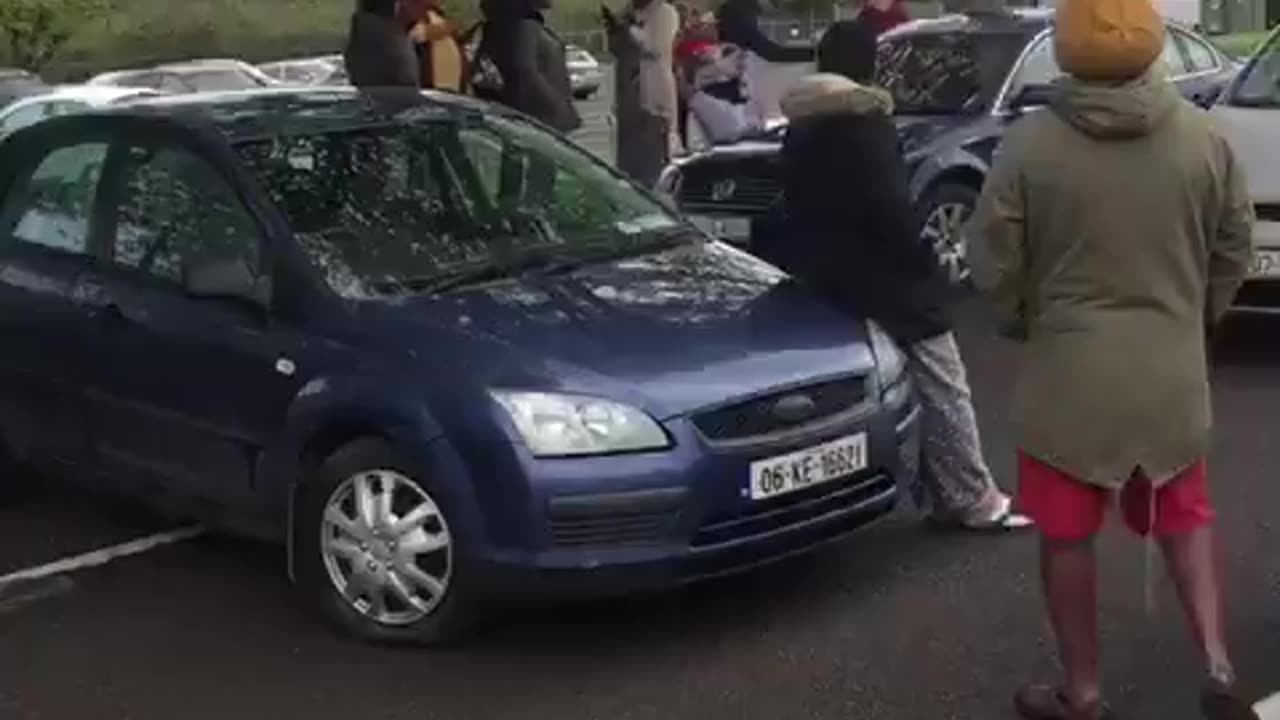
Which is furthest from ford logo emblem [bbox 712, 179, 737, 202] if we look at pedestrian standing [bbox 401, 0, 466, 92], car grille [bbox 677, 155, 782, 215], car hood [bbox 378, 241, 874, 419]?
car hood [bbox 378, 241, 874, 419]

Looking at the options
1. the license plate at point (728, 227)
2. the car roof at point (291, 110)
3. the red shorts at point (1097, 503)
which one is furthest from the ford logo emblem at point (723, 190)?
the red shorts at point (1097, 503)

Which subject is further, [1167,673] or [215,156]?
[215,156]

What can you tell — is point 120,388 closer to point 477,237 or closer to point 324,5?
point 477,237

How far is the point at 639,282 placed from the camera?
6590 mm

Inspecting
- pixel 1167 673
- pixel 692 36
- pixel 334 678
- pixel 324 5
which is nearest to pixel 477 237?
pixel 334 678

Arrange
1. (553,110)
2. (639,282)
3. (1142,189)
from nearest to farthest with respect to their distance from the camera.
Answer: (1142,189) → (639,282) → (553,110)

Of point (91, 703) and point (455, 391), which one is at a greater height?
point (455, 391)

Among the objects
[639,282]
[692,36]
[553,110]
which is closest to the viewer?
[639,282]

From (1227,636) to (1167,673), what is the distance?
0.36 meters

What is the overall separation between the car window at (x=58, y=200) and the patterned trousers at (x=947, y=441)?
9.05ft

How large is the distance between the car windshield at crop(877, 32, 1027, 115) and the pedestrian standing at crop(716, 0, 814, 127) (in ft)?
7.15

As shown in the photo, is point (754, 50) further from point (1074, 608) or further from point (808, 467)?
point (1074, 608)

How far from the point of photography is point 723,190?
12.4 meters

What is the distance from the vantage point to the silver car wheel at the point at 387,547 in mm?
5957
